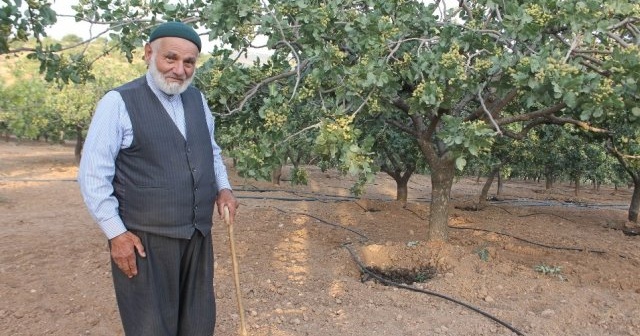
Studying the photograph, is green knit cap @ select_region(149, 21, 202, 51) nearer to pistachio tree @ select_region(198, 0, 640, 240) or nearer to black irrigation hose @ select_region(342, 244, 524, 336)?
pistachio tree @ select_region(198, 0, 640, 240)

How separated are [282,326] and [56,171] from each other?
573 inches

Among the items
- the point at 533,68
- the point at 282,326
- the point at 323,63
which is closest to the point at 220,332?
the point at 282,326

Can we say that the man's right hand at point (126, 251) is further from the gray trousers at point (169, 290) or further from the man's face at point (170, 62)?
the man's face at point (170, 62)

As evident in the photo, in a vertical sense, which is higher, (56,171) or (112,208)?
(112,208)

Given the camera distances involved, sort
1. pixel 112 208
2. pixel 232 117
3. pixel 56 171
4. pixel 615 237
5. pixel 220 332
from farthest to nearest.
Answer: pixel 56 171, pixel 615 237, pixel 232 117, pixel 220 332, pixel 112 208

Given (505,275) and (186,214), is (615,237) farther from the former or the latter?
(186,214)

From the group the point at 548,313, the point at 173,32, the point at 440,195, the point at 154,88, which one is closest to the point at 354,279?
the point at 440,195

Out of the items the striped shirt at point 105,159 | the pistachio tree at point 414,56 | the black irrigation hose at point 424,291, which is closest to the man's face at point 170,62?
the striped shirt at point 105,159

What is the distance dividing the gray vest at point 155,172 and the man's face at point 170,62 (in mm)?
75

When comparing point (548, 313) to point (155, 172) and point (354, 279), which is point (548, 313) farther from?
point (155, 172)

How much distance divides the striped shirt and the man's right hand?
3 cm

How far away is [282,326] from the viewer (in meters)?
3.71

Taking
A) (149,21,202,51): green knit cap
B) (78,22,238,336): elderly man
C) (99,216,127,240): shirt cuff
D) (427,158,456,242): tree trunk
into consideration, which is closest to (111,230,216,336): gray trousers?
(78,22,238,336): elderly man

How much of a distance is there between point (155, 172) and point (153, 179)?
0.03 metres
